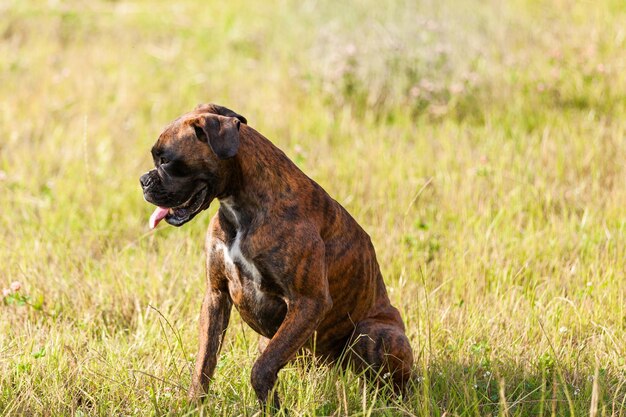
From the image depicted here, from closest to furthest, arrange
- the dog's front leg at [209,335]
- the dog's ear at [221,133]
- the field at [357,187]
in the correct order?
1. the dog's ear at [221,133]
2. the dog's front leg at [209,335]
3. the field at [357,187]

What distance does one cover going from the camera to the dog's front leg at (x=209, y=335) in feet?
13.5

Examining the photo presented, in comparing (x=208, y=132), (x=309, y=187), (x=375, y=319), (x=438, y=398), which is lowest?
(x=438, y=398)

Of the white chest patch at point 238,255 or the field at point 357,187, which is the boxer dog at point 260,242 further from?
the field at point 357,187

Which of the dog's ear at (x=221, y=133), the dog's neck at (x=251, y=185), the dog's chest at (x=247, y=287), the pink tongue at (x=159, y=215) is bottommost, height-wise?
the dog's chest at (x=247, y=287)

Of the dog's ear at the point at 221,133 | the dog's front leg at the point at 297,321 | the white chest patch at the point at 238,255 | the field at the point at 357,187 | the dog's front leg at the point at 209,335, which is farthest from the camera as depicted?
the field at the point at 357,187

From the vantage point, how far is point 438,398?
170 inches

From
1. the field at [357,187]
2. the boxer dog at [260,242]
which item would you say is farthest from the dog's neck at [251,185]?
the field at [357,187]

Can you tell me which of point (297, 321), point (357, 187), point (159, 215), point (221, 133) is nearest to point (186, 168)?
point (221, 133)

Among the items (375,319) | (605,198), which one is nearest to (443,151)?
(605,198)

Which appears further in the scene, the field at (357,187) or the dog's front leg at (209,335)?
the field at (357,187)

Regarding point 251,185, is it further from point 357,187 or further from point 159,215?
point 357,187

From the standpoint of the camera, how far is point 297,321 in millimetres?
3939

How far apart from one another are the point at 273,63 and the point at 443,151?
284 cm

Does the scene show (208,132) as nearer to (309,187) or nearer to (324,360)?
(309,187)
